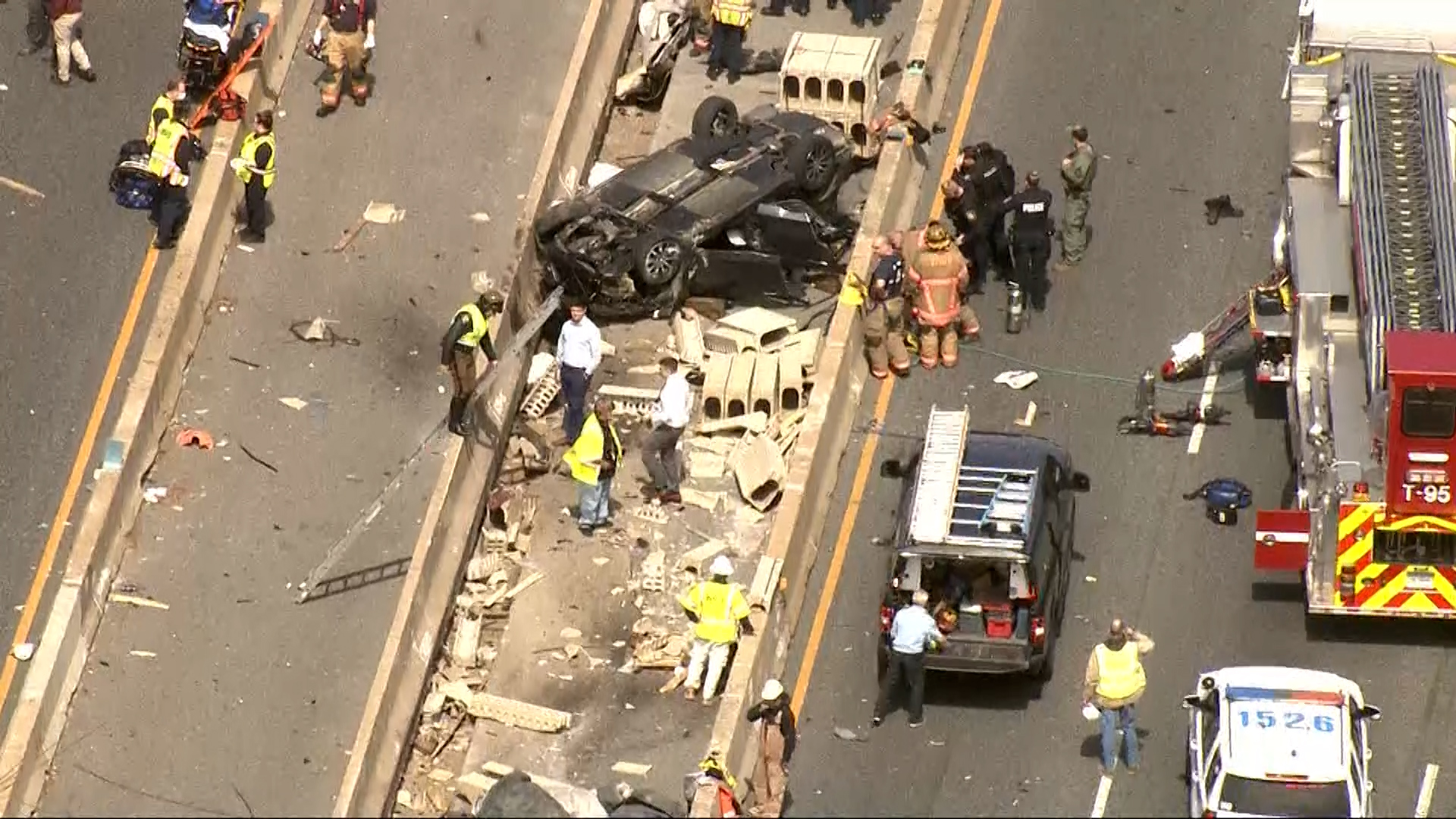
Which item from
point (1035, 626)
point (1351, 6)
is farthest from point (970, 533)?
point (1351, 6)

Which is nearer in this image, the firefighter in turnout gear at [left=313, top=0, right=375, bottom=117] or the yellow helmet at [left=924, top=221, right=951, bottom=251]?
the yellow helmet at [left=924, top=221, right=951, bottom=251]

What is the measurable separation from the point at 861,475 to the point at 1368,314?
5.70 metres

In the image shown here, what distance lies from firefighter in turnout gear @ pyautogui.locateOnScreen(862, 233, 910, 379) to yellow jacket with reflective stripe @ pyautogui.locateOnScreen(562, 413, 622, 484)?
3.16 meters

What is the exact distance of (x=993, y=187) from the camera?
41.9 metres

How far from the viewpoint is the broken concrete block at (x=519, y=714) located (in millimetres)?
38938

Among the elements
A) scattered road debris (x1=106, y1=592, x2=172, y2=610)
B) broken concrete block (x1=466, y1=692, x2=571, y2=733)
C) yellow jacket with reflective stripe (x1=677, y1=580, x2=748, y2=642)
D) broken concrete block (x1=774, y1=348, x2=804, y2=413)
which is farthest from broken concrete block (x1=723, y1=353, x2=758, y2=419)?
scattered road debris (x1=106, y1=592, x2=172, y2=610)

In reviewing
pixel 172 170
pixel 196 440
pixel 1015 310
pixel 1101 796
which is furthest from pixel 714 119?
pixel 1101 796

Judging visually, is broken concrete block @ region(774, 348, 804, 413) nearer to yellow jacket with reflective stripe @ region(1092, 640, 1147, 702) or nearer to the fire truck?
the fire truck

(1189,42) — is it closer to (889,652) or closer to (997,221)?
(997,221)

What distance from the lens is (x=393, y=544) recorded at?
40.0 meters

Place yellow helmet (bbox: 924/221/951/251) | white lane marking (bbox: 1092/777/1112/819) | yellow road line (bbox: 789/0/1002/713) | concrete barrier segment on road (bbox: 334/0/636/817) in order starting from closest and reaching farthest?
white lane marking (bbox: 1092/777/1112/819) → concrete barrier segment on road (bbox: 334/0/636/817) → yellow road line (bbox: 789/0/1002/713) → yellow helmet (bbox: 924/221/951/251)

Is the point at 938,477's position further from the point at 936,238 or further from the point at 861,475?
the point at 936,238

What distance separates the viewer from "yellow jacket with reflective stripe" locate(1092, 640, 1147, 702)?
36.3m

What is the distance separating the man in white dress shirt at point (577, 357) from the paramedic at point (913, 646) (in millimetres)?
5236
